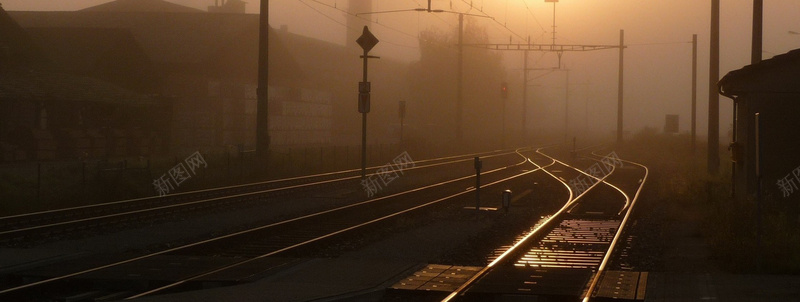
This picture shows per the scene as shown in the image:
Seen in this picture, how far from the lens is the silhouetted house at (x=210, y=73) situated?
56.0m

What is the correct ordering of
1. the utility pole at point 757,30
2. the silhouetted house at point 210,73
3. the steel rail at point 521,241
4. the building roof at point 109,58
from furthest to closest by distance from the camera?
the silhouetted house at point 210,73
the building roof at point 109,58
the utility pole at point 757,30
the steel rail at point 521,241

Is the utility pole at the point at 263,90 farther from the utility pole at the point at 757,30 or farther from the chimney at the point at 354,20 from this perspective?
the chimney at the point at 354,20

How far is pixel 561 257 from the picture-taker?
46.8 feet

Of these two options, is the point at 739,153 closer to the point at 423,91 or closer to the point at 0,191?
the point at 0,191

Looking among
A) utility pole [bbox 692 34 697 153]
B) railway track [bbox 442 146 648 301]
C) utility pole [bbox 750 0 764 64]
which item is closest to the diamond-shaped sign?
railway track [bbox 442 146 648 301]

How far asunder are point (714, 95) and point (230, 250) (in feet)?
77.8

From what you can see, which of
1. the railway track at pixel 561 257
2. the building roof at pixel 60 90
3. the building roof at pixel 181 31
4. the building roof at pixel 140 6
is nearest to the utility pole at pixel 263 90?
the railway track at pixel 561 257

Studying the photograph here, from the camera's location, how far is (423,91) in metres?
94.1

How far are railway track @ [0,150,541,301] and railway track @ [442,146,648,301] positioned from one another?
130 inches

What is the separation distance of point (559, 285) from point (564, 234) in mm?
6275

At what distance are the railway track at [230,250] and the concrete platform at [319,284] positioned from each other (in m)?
0.72

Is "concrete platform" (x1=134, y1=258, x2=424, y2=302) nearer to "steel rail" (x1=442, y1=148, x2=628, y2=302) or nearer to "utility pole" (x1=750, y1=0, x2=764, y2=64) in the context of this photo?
"steel rail" (x1=442, y1=148, x2=628, y2=302)

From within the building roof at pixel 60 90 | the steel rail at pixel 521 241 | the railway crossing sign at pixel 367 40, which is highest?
the railway crossing sign at pixel 367 40

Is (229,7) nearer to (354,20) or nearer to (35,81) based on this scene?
(354,20)
